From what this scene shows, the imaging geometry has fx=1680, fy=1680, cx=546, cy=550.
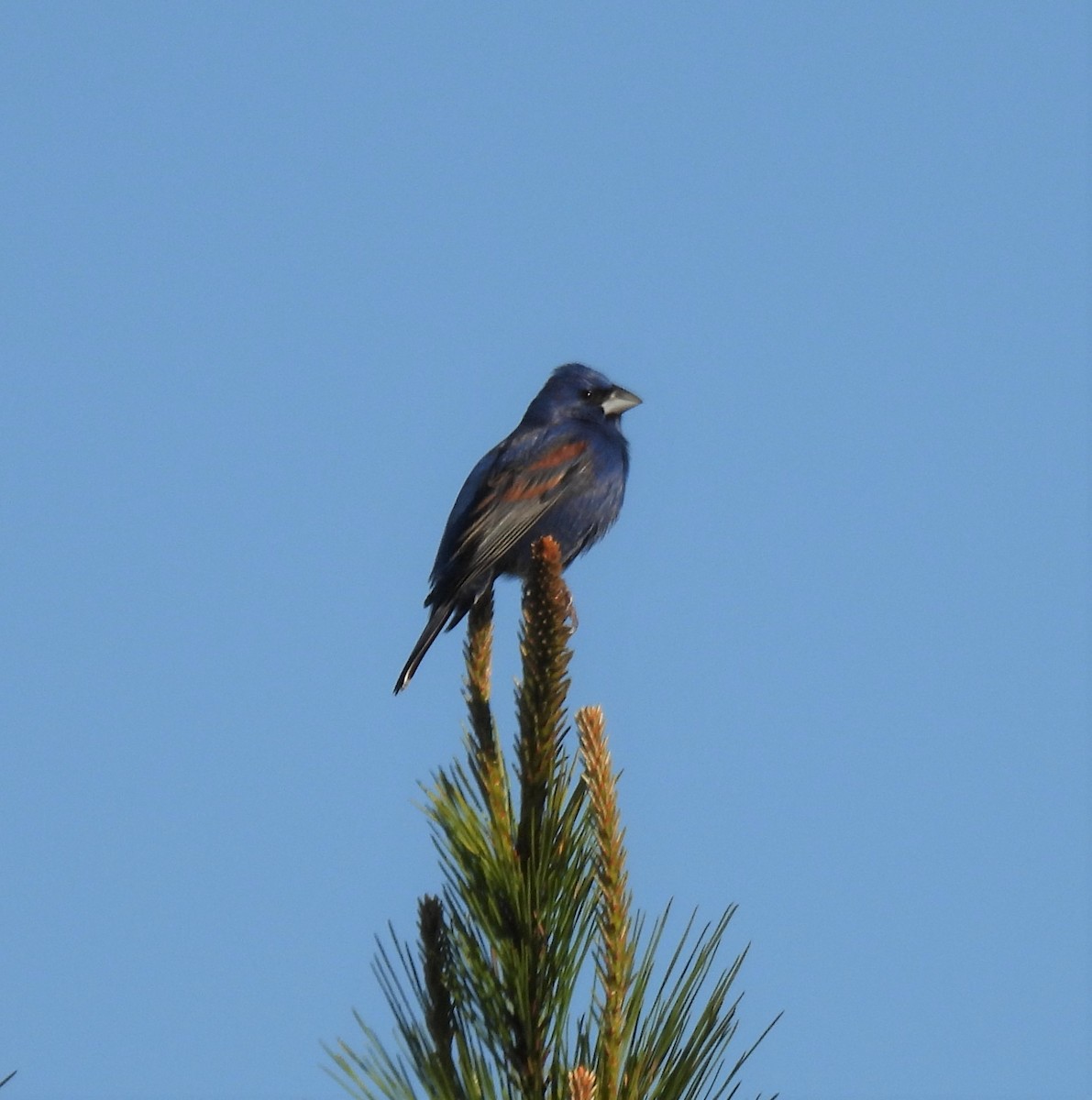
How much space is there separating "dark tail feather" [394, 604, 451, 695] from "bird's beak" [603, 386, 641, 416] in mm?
2073

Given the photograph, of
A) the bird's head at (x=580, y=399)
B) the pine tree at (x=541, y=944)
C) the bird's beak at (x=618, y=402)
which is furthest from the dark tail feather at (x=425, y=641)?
the pine tree at (x=541, y=944)

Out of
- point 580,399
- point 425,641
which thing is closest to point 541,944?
point 425,641

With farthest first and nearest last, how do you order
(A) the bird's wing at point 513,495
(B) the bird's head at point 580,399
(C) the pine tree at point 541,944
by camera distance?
(B) the bird's head at point 580,399 → (A) the bird's wing at point 513,495 → (C) the pine tree at point 541,944

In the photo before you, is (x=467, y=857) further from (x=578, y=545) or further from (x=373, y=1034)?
(x=578, y=545)

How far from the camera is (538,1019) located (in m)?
3.11

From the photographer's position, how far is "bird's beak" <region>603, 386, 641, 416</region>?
9969 mm

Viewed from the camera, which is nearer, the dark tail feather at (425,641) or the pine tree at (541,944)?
the pine tree at (541,944)

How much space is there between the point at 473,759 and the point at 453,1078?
0.81 metres

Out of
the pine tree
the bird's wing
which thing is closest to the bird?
the bird's wing

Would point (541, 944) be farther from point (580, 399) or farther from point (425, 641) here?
point (580, 399)

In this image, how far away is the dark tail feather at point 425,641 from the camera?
7.73 meters

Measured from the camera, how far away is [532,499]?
864cm

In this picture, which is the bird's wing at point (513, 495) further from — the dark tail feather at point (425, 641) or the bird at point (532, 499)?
the dark tail feather at point (425, 641)

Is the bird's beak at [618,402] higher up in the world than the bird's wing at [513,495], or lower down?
higher up
